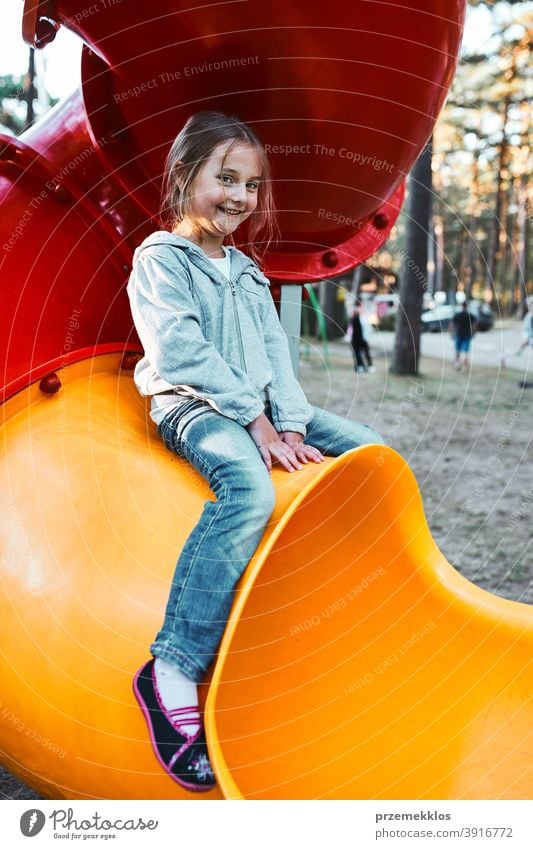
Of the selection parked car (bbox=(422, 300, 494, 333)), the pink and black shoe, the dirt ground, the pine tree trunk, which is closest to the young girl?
the pink and black shoe

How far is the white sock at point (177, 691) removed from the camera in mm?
1362

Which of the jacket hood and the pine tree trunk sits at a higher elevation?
the jacket hood

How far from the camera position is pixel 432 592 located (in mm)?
1999

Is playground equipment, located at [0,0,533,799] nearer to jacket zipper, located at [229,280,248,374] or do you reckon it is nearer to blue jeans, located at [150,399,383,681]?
blue jeans, located at [150,399,383,681]

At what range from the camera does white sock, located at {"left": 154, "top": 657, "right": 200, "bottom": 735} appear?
1362 mm

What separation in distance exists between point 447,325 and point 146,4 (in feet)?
71.1

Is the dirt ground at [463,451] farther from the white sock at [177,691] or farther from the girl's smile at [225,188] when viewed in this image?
the girl's smile at [225,188]

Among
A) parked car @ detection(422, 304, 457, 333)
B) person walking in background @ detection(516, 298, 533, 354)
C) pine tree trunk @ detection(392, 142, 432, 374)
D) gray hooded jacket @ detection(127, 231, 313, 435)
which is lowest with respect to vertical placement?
parked car @ detection(422, 304, 457, 333)

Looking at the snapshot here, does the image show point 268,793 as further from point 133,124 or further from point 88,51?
point 88,51

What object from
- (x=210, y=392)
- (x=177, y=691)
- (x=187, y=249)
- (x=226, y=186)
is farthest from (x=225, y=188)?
(x=177, y=691)
